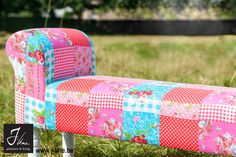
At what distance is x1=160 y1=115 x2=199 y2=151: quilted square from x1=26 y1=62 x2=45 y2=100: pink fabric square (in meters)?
0.67

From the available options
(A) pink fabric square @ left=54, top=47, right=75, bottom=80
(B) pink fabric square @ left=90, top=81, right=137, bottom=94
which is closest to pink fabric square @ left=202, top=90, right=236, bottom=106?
(B) pink fabric square @ left=90, top=81, right=137, bottom=94

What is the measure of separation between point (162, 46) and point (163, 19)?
8.06 m

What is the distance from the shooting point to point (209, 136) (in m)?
2.06

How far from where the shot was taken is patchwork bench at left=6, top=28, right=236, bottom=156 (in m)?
2.07

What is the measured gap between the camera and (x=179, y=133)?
2.13m

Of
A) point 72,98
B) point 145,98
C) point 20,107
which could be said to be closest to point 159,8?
point 20,107

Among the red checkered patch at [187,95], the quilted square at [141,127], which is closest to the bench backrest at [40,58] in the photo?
the quilted square at [141,127]

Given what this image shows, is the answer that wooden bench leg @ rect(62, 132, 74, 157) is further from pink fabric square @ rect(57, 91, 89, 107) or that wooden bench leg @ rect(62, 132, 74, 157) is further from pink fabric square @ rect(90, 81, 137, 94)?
pink fabric square @ rect(90, 81, 137, 94)

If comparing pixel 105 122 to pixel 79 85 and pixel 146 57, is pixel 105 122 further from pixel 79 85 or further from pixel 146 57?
pixel 146 57

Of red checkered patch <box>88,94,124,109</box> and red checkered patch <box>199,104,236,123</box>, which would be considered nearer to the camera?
red checkered patch <box>199,104,236,123</box>

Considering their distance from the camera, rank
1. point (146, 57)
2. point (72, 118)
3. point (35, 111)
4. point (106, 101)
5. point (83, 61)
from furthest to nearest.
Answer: point (146, 57) → point (83, 61) → point (35, 111) → point (72, 118) → point (106, 101)

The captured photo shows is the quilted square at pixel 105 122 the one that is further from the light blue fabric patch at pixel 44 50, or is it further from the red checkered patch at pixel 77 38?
the red checkered patch at pixel 77 38

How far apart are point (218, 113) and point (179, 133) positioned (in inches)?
8.2

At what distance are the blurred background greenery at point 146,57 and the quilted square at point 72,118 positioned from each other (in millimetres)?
667
